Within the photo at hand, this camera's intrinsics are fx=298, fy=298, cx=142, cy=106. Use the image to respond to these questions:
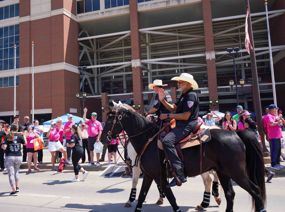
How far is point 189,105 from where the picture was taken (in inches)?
209

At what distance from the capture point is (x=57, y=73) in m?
43.1

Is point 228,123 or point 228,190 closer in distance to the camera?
point 228,190

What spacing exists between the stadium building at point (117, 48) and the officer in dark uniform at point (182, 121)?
3394 centimetres

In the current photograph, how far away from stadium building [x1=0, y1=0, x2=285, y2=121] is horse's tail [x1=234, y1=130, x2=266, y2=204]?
3374 cm

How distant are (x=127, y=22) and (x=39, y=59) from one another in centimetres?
1479

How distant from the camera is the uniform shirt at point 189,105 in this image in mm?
5324

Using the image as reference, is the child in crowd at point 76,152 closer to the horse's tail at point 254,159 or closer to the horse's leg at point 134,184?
the horse's leg at point 134,184

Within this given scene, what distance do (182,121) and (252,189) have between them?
1.67 metres

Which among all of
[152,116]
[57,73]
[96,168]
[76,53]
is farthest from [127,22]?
[152,116]

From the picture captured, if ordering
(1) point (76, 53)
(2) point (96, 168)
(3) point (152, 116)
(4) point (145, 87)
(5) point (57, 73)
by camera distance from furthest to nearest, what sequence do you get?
(4) point (145, 87) → (1) point (76, 53) → (5) point (57, 73) → (2) point (96, 168) → (3) point (152, 116)

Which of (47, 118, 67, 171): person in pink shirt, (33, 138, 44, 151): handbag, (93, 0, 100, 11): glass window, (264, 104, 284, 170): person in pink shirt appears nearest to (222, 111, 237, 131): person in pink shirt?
(264, 104, 284, 170): person in pink shirt

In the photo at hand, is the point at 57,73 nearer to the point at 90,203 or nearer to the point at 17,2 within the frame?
the point at 17,2

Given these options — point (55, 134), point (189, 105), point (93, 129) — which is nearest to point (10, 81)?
point (55, 134)

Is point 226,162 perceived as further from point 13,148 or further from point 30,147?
point 30,147
